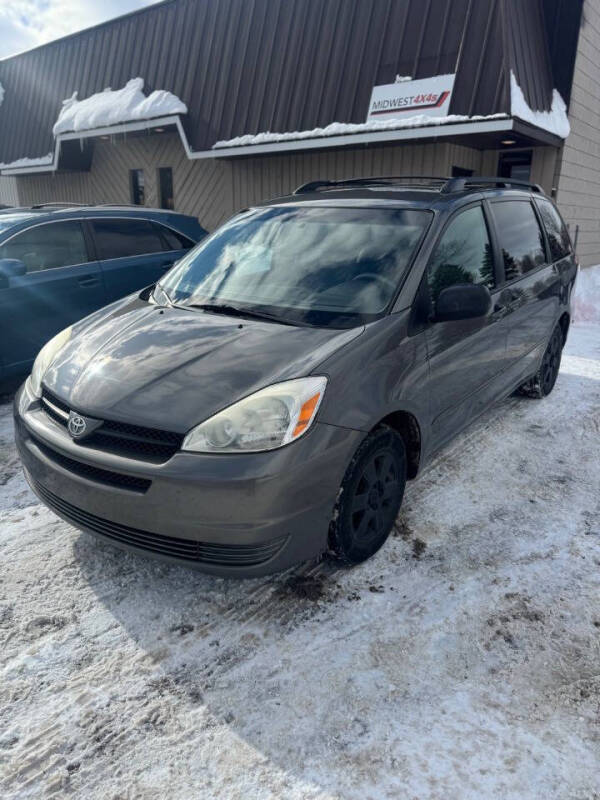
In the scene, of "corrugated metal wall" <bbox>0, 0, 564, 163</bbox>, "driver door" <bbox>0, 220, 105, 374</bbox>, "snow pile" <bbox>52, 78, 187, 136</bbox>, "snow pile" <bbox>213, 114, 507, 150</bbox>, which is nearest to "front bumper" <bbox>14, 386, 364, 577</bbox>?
"driver door" <bbox>0, 220, 105, 374</bbox>

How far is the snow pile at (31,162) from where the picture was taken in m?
14.9

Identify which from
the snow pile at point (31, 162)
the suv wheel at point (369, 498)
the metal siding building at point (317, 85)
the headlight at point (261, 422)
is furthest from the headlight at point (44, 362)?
the snow pile at point (31, 162)

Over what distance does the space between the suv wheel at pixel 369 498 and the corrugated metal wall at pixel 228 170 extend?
8443 mm

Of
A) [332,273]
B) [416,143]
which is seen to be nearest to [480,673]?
[332,273]

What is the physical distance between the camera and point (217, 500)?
2.26 m

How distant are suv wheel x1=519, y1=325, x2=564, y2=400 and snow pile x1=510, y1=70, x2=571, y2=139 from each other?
13.9 feet

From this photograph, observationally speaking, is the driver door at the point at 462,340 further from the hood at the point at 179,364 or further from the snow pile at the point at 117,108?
the snow pile at the point at 117,108

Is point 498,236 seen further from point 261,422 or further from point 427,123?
point 427,123

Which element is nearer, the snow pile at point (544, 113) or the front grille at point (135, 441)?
the front grille at point (135, 441)

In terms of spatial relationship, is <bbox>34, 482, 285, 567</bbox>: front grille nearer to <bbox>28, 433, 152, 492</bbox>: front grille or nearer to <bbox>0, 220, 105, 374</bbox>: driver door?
<bbox>28, 433, 152, 492</bbox>: front grille

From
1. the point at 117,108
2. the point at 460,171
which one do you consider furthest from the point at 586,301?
the point at 117,108

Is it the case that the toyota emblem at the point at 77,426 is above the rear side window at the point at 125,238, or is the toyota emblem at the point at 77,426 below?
below

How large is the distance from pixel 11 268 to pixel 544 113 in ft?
27.7

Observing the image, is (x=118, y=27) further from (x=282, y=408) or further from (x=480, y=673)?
(x=480, y=673)
